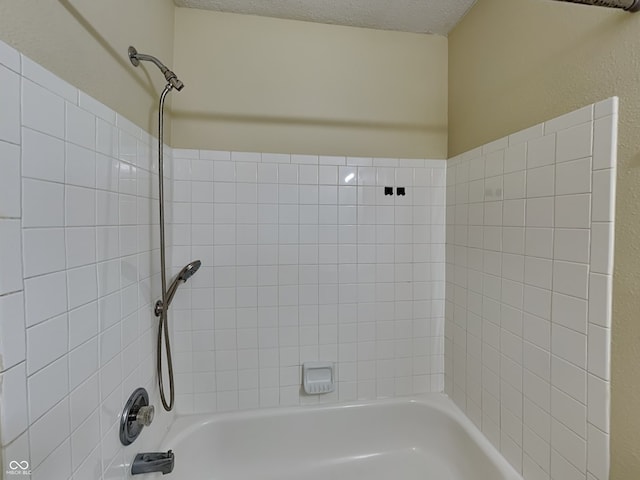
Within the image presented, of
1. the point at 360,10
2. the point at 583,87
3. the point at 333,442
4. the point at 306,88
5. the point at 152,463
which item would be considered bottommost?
the point at 333,442

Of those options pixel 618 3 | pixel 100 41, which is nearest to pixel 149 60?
pixel 100 41

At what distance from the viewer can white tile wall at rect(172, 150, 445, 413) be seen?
1484mm

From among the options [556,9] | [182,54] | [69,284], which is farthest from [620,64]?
[182,54]

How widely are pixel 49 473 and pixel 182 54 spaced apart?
1647 millimetres

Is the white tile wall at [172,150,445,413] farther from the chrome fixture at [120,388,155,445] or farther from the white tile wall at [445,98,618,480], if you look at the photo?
the chrome fixture at [120,388,155,445]

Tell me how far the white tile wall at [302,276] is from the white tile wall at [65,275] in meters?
0.39

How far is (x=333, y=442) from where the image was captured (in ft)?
5.07

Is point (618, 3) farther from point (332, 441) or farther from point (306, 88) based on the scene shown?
point (332, 441)

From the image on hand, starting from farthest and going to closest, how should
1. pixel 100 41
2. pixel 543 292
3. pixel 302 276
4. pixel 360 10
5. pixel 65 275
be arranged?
pixel 302 276
pixel 360 10
pixel 543 292
pixel 100 41
pixel 65 275

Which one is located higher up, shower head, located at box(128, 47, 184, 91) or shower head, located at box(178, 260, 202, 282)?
shower head, located at box(128, 47, 184, 91)

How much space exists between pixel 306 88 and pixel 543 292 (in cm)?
139

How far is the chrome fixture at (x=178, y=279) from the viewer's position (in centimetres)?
122

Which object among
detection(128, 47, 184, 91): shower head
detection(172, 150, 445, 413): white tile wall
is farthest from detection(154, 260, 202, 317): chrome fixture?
detection(128, 47, 184, 91): shower head

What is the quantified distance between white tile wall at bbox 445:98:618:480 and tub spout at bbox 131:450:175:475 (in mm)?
1309
